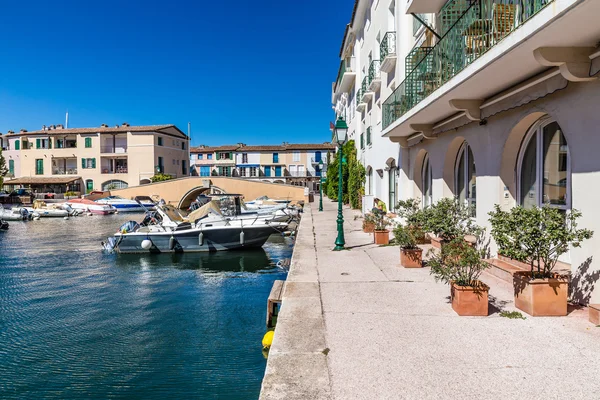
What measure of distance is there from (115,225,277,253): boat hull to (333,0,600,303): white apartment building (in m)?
8.51

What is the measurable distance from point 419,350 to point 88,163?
215 ft

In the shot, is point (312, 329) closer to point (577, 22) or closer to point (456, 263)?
point (456, 263)

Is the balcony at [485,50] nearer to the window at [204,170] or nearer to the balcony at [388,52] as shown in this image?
the balcony at [388,52]

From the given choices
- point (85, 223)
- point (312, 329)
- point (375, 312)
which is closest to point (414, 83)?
point (375, 312)

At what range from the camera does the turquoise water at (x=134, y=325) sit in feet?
21.0

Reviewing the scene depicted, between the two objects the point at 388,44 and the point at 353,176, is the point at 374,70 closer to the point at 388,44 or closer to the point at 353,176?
the point at 388,44

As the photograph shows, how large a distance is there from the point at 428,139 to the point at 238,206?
1414cm

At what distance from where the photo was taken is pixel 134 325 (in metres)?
9.26

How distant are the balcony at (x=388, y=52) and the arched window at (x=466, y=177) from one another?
5.78 metres

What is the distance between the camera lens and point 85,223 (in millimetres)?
35531

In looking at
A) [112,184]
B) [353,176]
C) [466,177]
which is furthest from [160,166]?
[466,177]

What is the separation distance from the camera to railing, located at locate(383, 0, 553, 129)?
6184mm

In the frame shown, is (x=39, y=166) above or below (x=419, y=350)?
above

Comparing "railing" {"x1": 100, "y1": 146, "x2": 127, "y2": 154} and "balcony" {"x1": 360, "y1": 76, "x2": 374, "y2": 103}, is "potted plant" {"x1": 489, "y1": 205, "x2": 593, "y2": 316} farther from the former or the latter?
"railing" {"x1": 100, "y1": 146, "x2": 127, "y2": 154}
